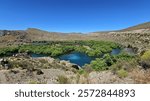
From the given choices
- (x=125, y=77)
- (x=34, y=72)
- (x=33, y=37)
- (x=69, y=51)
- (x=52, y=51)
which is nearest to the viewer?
(x=125, y=77)

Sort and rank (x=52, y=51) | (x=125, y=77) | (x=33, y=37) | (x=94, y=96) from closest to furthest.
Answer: (x=94, y=96) → (x=125, y=77) → (x=52, y=51) → (x=33, y=37)

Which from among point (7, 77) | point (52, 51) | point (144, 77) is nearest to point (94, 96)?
point (144, 77)

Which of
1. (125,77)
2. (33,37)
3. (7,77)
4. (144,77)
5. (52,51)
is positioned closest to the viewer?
(144,77)

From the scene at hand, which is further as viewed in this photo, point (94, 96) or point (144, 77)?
point (144, 77)

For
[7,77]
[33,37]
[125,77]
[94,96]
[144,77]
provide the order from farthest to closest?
[33,37]
[7,77]
[125,77]
[144,77]
[94,96]

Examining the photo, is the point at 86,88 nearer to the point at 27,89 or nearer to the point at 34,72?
the point at 27,89

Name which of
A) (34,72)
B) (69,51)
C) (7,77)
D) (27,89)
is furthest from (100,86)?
(69,51)

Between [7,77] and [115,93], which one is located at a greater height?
[115,93]

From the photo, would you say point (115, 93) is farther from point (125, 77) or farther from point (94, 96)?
point (125, 77)

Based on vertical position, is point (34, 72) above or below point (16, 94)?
below
